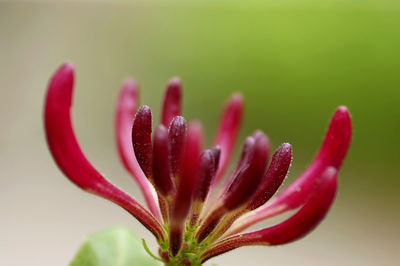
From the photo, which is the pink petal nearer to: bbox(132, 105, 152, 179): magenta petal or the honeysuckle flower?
the honeysuckle flower

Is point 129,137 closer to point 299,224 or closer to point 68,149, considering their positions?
point 68,149

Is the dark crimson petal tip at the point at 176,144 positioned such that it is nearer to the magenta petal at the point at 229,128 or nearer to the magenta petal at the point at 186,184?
the magenta petal at the point at 186,184

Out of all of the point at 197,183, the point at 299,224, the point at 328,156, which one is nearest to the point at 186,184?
the point at 197,183

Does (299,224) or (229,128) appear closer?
(299,224)

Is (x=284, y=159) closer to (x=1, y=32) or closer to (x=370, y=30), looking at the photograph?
(x=370, y=30)

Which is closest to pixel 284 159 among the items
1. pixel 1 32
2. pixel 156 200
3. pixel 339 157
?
pixel 339 157
